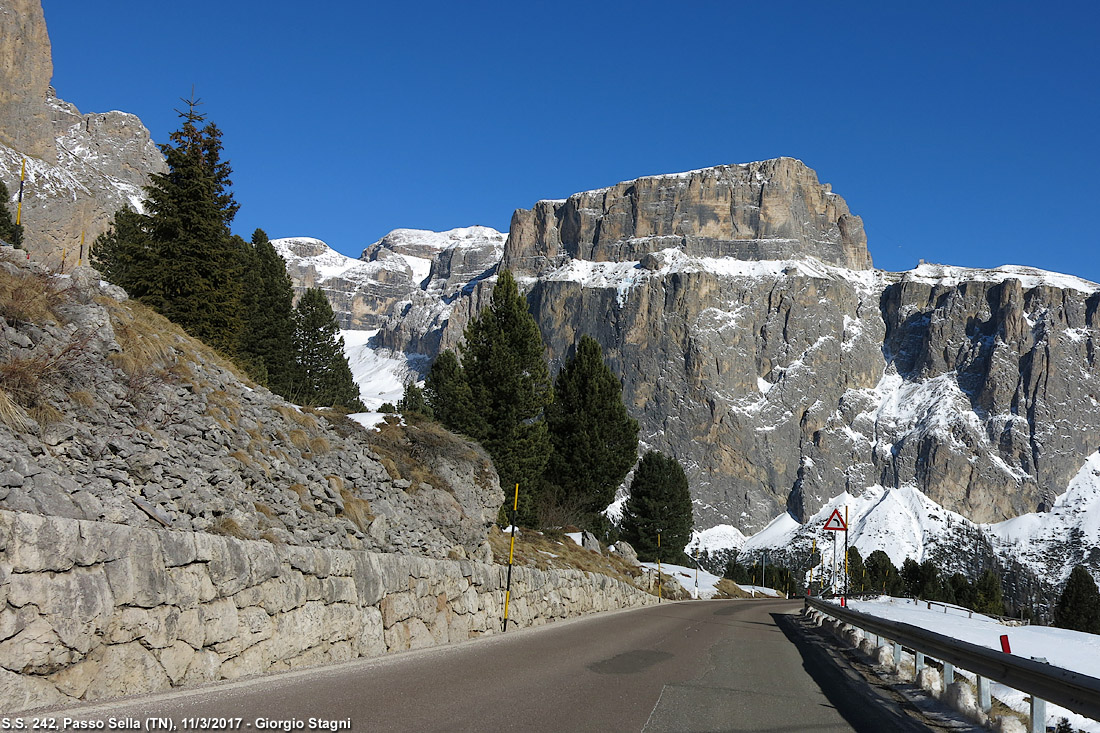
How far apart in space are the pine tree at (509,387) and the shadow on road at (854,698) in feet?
68.1

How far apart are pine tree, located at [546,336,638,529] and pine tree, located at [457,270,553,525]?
24.7 feet

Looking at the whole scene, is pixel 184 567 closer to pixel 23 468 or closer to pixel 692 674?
pixel 23 468

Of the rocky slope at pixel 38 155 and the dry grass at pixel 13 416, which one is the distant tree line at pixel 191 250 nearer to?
the dry grass at pixel 13 416

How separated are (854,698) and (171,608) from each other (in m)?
7.58

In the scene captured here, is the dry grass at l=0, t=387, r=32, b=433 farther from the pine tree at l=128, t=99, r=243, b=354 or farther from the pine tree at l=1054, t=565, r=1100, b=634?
the pine tree at l=1054, t=565, r=1100, b=634

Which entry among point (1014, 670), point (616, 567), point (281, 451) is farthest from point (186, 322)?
point (1014, 670)

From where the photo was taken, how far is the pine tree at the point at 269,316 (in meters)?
39.9

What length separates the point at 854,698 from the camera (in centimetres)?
962

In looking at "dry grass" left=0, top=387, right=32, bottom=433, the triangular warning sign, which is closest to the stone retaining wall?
"dry grass" left=0, top=387, right=32, bottom=433

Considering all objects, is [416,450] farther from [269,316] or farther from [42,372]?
[269,316]

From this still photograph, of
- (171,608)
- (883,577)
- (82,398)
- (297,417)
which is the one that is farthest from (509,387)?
(883,577)

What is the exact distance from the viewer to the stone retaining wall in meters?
5.42

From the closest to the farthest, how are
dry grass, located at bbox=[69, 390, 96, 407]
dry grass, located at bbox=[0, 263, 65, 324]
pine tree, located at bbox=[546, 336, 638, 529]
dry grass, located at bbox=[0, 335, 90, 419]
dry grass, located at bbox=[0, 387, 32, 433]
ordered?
dry grass, located at bbox=[0, 387, 32, 433] < dry grass, located at bbox=[0, 335, 90, 419] < dry grass, located at bbox=[69, 390, 96, 407] < dry grass, located at bbox=[0, 263, 65, 324] < pine tree, located at bbox=[546, 336, 638, 529]

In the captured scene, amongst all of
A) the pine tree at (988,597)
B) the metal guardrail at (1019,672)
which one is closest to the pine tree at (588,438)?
the metal guardrail at (1019,672)
